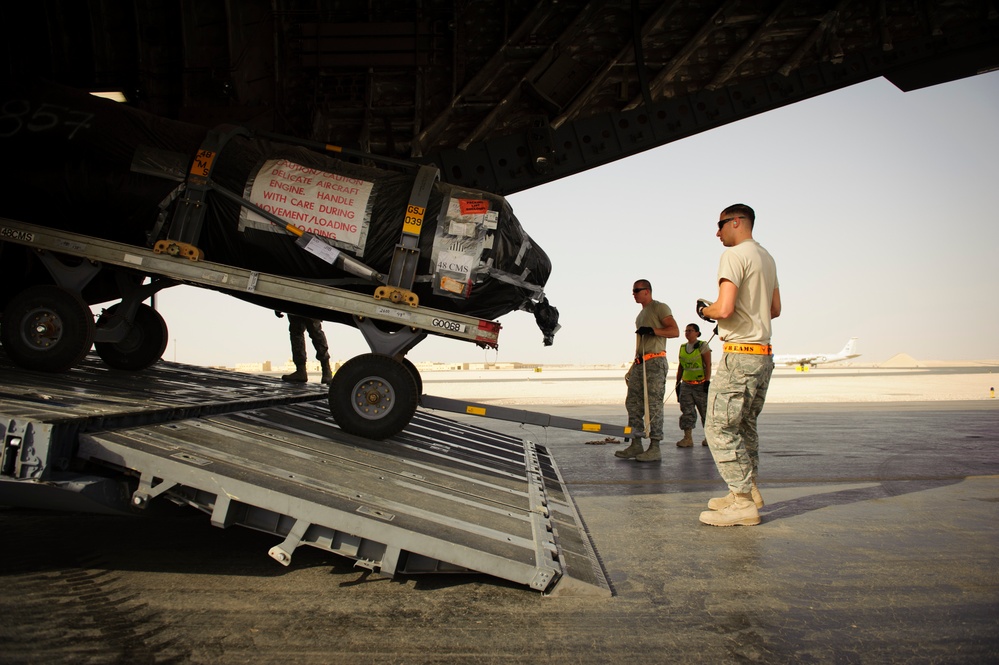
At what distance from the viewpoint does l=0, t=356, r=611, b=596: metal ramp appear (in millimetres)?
2838

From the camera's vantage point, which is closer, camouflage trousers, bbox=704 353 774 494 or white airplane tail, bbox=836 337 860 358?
camouflage trousers, bbox=704 353 774 494

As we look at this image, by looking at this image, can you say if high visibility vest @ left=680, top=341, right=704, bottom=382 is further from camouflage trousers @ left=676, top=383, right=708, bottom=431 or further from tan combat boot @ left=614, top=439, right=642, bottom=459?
tan combat boot @ left=614, top=439, right=642, bottom=459

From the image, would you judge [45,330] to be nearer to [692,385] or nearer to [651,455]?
[651,455]

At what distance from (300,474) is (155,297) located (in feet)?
14.8

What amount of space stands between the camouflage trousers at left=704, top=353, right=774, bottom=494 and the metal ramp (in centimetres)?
103

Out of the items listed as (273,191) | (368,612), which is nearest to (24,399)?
(368,612)

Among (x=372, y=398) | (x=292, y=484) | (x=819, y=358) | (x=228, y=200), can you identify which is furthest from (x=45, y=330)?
(x=819, y=358)

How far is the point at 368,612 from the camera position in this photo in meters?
2.75

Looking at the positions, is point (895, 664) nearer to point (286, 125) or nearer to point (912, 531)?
point (912, 531)

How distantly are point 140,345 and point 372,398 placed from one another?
10.1ft

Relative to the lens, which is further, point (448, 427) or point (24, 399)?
point (448, 427)

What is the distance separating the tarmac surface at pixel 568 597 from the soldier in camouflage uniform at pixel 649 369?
2.47 metres

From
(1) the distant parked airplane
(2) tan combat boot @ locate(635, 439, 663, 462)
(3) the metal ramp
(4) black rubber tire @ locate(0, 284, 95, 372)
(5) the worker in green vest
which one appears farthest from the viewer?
(1) the distant parked airplane

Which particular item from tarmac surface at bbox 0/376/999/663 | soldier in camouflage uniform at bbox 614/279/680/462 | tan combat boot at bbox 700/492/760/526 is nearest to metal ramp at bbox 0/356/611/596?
tarmac surface at bbox 0/376/999/663
